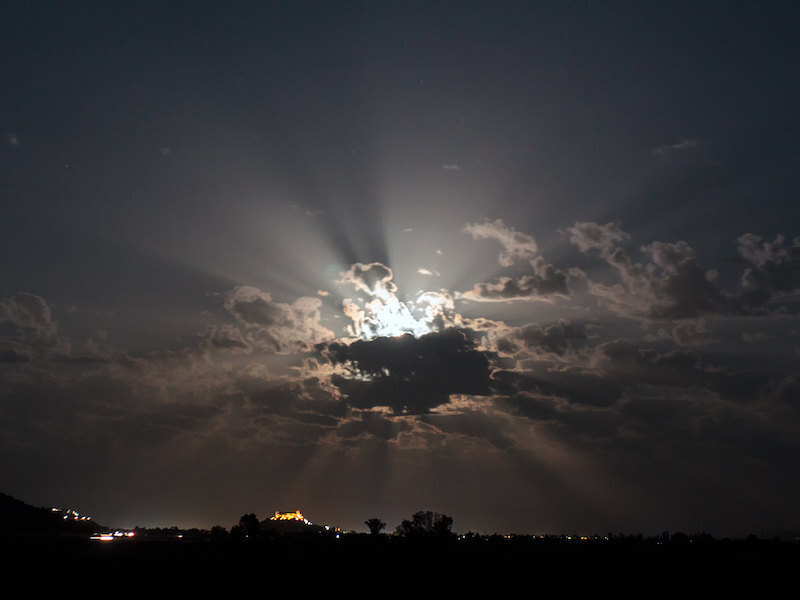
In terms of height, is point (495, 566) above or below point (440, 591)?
above

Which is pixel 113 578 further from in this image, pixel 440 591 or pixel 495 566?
pixel 495 566

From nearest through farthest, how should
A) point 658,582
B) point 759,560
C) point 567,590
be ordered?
1. point 567,590
2. point 658,582
3. point 759,560

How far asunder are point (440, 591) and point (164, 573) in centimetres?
3507

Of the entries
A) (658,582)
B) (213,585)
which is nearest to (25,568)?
(213,585)

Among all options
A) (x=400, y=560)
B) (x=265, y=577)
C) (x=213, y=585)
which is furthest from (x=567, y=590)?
(x=213, y=585)

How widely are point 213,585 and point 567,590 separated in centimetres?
4555

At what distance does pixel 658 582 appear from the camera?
9069cm

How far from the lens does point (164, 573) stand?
78875 millimetres

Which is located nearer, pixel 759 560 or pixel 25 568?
pixel 25 568

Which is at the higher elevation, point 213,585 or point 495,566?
point 495,566

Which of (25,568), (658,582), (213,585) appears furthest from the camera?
(658,582)

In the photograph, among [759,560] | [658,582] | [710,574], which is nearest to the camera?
[658,582]

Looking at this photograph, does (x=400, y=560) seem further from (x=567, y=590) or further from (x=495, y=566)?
(x=567, y=590)

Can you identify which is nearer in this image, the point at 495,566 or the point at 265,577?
the point at 265,577
